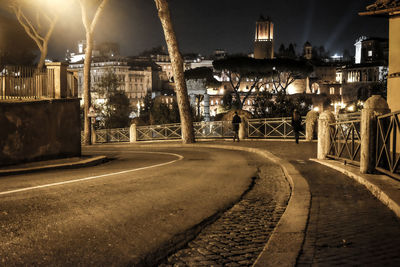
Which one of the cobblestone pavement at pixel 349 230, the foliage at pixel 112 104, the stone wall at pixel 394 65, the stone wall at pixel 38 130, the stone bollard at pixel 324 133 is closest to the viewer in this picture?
the cobblestone pavement at pixel 349 230

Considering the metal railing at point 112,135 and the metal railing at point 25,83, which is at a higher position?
the metal railing at point 25,83

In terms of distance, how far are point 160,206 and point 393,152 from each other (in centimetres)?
409

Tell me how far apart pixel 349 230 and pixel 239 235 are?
128 cm

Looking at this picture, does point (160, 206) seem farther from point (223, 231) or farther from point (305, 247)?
point (305, 247)

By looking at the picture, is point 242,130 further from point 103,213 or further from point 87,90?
point 103,213

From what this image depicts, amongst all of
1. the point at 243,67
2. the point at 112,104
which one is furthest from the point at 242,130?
the point at 243,67

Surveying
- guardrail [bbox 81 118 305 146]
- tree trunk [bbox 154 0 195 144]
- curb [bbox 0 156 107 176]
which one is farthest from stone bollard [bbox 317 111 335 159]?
tree trunk [bbox 154 0 195 144]

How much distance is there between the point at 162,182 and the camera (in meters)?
8.30

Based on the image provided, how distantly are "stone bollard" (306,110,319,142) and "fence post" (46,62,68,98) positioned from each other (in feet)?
37.8

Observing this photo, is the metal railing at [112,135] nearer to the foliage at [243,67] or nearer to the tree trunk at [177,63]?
the tree trunk at [177,63]

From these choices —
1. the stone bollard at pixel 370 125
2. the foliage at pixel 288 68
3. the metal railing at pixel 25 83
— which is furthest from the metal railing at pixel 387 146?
the foliage at pixel 288 68

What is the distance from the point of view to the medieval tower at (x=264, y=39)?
11912 centimetres

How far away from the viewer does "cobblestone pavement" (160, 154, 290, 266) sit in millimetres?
4066

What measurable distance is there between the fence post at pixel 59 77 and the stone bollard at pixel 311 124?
11.5 meters
